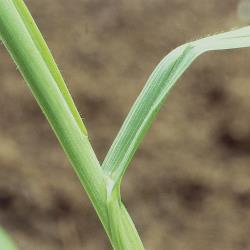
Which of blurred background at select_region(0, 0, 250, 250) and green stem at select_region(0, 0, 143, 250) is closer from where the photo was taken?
green stem at select_region(0, 0, 143, 250)

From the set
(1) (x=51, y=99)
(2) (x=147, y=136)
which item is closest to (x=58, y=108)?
(1) (x=51, y=99)

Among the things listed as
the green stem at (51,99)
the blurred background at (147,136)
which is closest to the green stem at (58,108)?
the green stem at (51,99)

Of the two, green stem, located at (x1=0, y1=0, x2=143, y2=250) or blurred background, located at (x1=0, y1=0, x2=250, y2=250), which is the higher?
green stem, located at (x1=0, y1=0, x2=143, y2=250)

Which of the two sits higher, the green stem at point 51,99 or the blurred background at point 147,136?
the green stem at point 51,99

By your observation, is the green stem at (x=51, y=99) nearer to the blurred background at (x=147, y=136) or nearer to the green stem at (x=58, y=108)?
the green stem at (x=58, y=108)

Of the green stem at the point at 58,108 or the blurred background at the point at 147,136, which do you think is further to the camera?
the blurred background at the point at 147,136

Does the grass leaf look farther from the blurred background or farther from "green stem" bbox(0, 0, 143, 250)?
the blurred background

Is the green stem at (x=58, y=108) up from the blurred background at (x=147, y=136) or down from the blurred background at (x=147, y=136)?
up

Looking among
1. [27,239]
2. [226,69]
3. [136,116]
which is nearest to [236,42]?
[136,116]

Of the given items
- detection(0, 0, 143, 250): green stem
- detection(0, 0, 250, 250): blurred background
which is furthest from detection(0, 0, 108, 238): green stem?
detection(0, 0, 250, 250): blurred background

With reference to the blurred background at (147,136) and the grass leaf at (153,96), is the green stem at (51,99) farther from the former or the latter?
the blurred background at (147,136)
